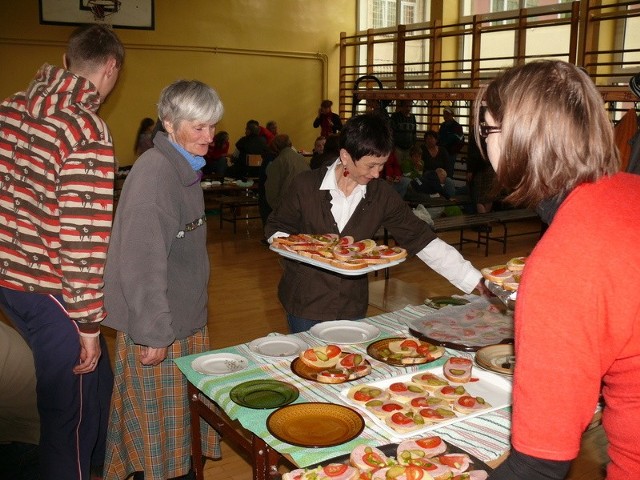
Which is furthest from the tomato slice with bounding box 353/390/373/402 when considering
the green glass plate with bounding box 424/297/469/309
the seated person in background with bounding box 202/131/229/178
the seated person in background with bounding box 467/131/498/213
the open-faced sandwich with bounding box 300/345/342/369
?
the seated person in background with bounding box 202/131/229/178

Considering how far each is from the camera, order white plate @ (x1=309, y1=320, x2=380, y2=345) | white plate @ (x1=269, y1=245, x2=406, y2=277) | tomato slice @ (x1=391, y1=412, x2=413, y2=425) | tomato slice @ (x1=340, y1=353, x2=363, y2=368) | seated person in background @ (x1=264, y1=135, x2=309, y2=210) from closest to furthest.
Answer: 1. tomato slice @ (x1=391, y1=412, x2=413, y2=425)
2. tomato slice @ (x1=340, y1=353, x2=363, y2=368)
3. white plate @ (x1=309, y1=320, x2=380, y2=345)
4. white plate @ (x1=269, y1=245, x2=406, y2=277)
5. seated person in background @ (x1=264, y1=135, x2=309, y2=210)

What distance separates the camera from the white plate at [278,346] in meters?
2.08

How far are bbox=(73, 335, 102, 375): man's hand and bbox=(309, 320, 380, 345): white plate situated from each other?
2.34 feet

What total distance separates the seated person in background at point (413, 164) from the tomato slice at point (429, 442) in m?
7.58

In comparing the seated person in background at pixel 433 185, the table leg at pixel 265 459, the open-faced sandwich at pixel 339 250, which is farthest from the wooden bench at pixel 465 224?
the table leg at pixel 265 459

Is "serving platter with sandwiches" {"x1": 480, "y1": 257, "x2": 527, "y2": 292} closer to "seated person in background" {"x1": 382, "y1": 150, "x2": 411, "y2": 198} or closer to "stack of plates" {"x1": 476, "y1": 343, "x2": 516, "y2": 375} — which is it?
"stack of plates" {"x1": 476, "y1": 343, "x2": 516, "y2": 375}

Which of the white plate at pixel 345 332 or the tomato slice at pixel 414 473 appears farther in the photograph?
the white plate at pixel 345 332

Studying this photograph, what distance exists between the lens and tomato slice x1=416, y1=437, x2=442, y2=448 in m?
1.45

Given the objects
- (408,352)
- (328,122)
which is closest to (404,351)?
(408,352)

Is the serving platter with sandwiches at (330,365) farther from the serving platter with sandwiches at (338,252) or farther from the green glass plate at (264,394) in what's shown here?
the serving platter with sandwiches at (338,252)

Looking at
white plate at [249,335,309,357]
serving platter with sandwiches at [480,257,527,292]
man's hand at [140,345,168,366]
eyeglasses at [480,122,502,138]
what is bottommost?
man's hand at [140,345,168,366]

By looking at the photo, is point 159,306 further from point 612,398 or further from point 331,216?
point 612,398

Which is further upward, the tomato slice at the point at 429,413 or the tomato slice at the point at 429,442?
the tomato slice at the point at 429,442

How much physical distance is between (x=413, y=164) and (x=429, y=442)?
774 centimetres
